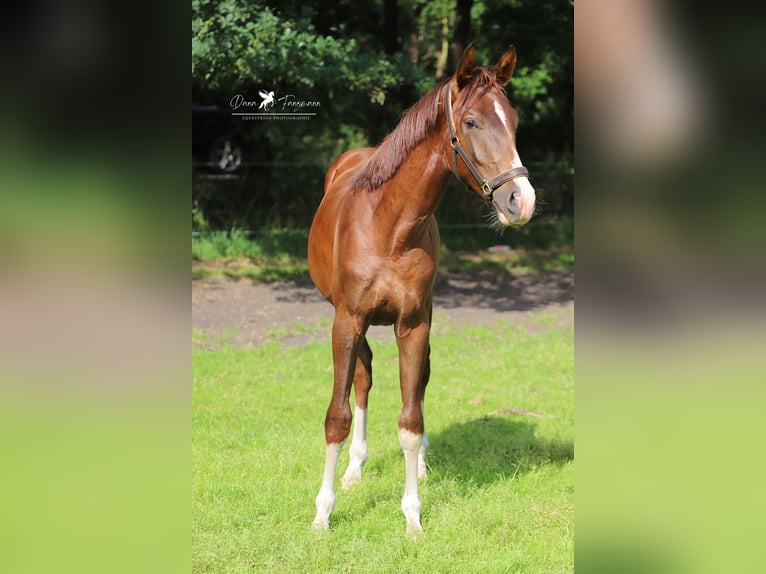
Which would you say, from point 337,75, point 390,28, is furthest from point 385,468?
point 390,28

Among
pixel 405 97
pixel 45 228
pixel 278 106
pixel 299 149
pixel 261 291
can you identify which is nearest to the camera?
pixel 45 228

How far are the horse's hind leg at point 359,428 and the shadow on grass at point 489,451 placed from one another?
1.68 feet

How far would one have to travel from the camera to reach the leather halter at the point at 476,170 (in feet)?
10.3

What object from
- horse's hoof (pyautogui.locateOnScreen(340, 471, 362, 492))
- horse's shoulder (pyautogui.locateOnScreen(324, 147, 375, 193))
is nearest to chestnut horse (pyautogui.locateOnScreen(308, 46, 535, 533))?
horse's hoof (pyautogui.locateOnScreen(340, 471, 362, 492))

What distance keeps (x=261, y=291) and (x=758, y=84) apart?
903cm

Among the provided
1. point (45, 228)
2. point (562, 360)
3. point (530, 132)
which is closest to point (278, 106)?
point (562, 360)

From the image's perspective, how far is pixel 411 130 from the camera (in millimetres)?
3605

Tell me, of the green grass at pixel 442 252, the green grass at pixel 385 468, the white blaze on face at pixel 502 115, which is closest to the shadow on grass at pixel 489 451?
the green grass at pixel 385 468

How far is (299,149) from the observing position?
12477 mm

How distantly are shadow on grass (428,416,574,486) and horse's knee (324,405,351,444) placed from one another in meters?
1.01

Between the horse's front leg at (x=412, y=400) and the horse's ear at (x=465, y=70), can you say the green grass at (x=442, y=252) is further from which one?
the horse's ear at (x=465, y=70)

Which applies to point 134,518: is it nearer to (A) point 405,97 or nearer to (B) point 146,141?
(B) point 146,141

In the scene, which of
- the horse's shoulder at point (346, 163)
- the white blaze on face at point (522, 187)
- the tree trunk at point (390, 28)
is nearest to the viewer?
the white blaze on face at point (522, 187)

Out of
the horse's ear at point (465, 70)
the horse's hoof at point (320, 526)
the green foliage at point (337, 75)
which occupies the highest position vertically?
the green foliage at point (337, 75)
